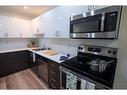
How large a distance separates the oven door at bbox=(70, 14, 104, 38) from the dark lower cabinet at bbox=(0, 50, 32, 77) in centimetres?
241

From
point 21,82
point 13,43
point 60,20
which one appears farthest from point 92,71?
point 13,43

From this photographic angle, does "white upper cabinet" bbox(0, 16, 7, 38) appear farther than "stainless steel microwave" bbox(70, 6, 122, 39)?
Yes

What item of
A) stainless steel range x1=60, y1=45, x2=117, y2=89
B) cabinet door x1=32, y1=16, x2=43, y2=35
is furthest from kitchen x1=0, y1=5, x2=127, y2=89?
cabinet door x1=32, y1=16, x2=43, y2=35

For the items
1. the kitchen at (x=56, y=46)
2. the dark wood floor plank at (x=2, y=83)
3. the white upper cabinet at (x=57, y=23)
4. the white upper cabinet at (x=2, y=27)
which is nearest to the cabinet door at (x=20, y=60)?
the kitchen at (x=56, y=46)

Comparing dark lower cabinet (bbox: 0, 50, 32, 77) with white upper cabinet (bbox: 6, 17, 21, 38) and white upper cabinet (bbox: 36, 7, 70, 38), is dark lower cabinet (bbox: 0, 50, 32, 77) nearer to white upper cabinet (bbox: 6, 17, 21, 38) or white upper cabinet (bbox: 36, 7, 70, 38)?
white upper cabinet (bbox: 6, 17, 21, 38)

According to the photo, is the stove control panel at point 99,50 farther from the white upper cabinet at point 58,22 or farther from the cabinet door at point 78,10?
the cabinet door at point 78,10

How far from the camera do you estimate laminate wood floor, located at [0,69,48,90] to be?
2567mm

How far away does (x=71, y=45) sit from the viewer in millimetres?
2371

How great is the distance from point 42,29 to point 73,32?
5.12 ft

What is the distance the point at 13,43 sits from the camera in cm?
382

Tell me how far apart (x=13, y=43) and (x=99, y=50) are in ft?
11.2

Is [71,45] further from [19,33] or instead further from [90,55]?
[19,33]

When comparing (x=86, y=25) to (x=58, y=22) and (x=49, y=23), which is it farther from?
(x=49, y=23)
